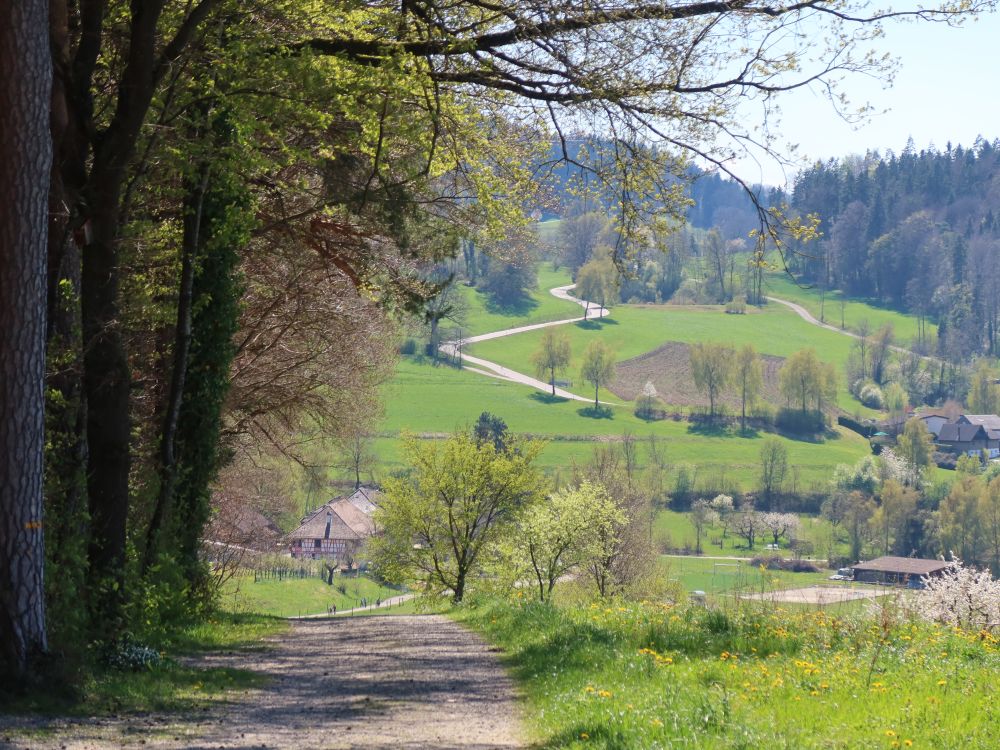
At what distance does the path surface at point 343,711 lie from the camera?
7.21 m

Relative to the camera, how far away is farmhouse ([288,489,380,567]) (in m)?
84.9

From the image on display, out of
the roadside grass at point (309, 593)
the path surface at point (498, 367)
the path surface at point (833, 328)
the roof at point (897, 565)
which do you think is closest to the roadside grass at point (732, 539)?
the roof at point (897, 565)

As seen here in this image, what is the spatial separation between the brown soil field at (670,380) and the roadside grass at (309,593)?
75724mm

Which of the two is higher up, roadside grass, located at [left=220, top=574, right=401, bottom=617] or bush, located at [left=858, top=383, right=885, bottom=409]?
bush, located at [left=858, top=383, right=885, bottom=409]

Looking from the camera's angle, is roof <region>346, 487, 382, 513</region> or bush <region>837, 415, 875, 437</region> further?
bush <region>837, 415, 875, 437</region>

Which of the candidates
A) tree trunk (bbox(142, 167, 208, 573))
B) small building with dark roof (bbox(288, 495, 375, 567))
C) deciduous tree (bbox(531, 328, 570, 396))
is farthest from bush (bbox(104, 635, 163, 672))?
deciduous tree (bbox(531, 328, 570, 396))

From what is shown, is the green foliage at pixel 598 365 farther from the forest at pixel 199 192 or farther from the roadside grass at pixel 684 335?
the forest at pixel 199 192

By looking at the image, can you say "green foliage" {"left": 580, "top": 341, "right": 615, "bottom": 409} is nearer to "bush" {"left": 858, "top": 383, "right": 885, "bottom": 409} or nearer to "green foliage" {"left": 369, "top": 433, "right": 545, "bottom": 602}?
"bush" {"left": 858, "top": 383, "right": 885, "bottom": 409}

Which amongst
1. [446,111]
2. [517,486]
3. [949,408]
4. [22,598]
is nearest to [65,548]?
[22,598]

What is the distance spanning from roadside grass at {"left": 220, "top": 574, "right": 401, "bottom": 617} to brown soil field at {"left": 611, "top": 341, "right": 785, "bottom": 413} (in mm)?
75724

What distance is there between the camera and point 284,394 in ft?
70.1

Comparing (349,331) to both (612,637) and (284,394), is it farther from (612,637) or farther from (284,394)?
(612,637)

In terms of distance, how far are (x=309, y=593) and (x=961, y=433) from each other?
119105 mm

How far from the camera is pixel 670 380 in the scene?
148 meters
